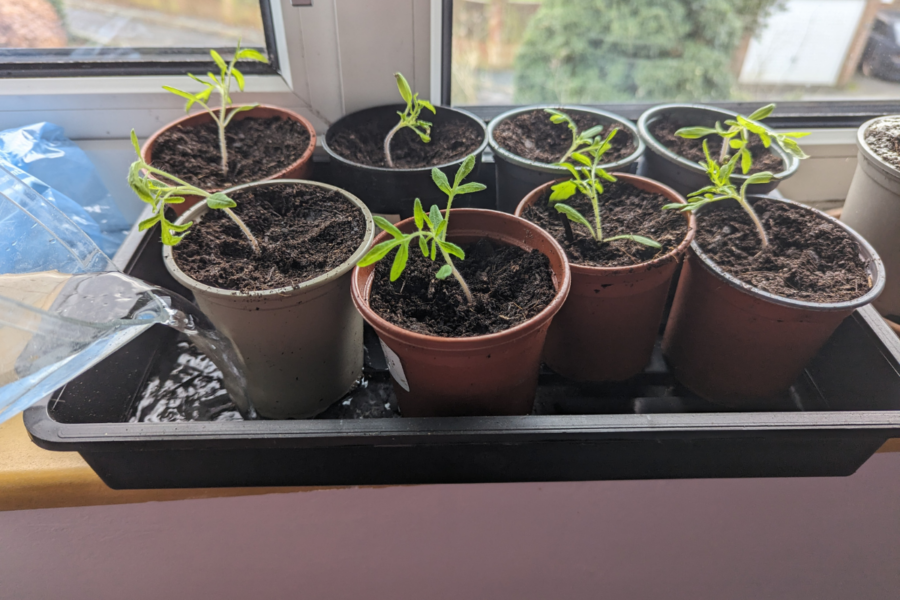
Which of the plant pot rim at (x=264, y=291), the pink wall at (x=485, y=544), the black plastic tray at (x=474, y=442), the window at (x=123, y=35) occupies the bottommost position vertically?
the pink wall at (x=485, y=544)

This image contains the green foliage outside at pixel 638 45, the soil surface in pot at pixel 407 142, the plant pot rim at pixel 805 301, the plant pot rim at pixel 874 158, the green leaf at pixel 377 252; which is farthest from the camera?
the green foliage outside at pixel 638 45

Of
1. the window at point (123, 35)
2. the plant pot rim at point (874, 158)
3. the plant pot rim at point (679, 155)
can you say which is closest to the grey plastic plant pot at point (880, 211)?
the plant pot rim at point (874, 158)

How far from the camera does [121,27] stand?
1.28 metres

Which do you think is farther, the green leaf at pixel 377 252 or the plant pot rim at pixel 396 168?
the plant pot rim at pixel 396 168

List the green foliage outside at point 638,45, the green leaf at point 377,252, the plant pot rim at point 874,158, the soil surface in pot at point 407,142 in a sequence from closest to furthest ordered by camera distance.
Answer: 1. the green leaf at point 377,252
2. the plant pot rim at point 874,158
3. the soil surface in pot at point 407,142
4. the green foliage outside at point 638,45

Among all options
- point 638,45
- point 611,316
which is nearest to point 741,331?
point 611,316

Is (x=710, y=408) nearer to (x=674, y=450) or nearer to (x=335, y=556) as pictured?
(x=674, y=450)

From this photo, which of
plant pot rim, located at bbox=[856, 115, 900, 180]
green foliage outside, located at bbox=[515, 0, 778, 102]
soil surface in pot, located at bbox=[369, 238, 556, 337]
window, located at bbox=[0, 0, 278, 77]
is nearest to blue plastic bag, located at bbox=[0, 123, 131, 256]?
window, located at bbox=[0, 0, 278, 77]

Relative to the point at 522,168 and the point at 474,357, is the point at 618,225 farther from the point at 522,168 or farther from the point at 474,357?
the point at 474,357

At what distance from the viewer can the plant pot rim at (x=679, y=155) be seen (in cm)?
106

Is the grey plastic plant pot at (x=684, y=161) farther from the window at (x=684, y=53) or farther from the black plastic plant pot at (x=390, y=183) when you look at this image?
the black plastic plant pot at (x=390, y=183)

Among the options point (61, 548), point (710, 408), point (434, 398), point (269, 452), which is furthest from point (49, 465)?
point (710, 408)

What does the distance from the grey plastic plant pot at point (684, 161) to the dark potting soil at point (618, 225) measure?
0.42 ft

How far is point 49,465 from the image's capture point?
0.86 meters
